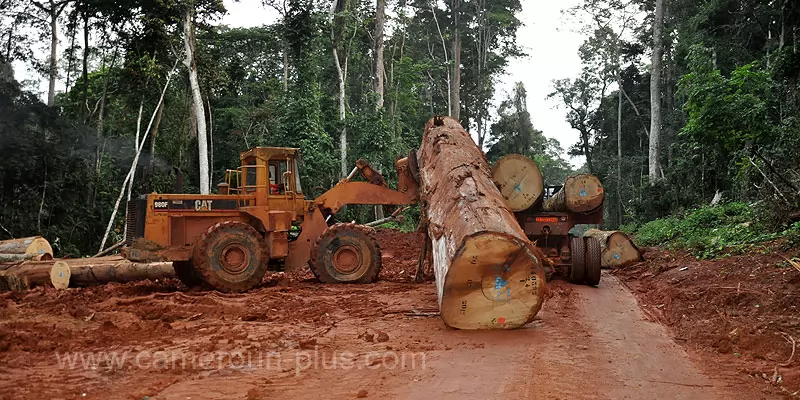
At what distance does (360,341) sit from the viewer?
6531 millimetres

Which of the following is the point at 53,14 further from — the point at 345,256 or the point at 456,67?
the point at 456,67

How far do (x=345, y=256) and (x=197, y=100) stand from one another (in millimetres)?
12152

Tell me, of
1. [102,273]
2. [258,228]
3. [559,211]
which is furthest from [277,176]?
[559,211]

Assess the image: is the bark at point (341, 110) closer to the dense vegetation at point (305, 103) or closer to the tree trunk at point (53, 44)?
the dense vegetation at point (305, 103)

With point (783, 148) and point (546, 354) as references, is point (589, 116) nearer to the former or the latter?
point (783, 148)

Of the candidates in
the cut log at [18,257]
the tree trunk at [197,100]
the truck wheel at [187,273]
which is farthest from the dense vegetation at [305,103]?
the cut log at [18,257]

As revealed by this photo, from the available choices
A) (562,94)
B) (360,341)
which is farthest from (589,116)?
(360,341)

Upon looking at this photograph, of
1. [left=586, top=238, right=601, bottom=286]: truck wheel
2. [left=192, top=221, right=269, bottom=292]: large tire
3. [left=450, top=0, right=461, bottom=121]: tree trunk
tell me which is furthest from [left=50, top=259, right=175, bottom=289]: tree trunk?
[left=450, top=0, right=461, bottom=121]: tree trunk

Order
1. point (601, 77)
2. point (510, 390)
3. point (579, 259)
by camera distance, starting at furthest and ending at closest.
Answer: point (601, 77), point (579, 259), point (510, 390)

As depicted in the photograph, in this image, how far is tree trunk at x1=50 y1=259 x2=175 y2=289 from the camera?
35.9 feet

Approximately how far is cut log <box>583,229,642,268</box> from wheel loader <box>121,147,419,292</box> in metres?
5.67

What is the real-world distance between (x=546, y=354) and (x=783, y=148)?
1041 centimetres

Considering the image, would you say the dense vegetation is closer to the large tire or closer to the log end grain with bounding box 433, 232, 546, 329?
the large tire

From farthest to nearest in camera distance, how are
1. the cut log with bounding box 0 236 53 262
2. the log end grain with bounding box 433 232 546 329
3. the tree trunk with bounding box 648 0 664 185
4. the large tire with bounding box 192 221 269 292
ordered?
the tree trunk with bounding box 648 0 664 185 → the cut log with bounding box 0 236 53 262 → the large tire with bounding box 192 221 269 292 → the log end grain with bounding box 433 232 546 329
